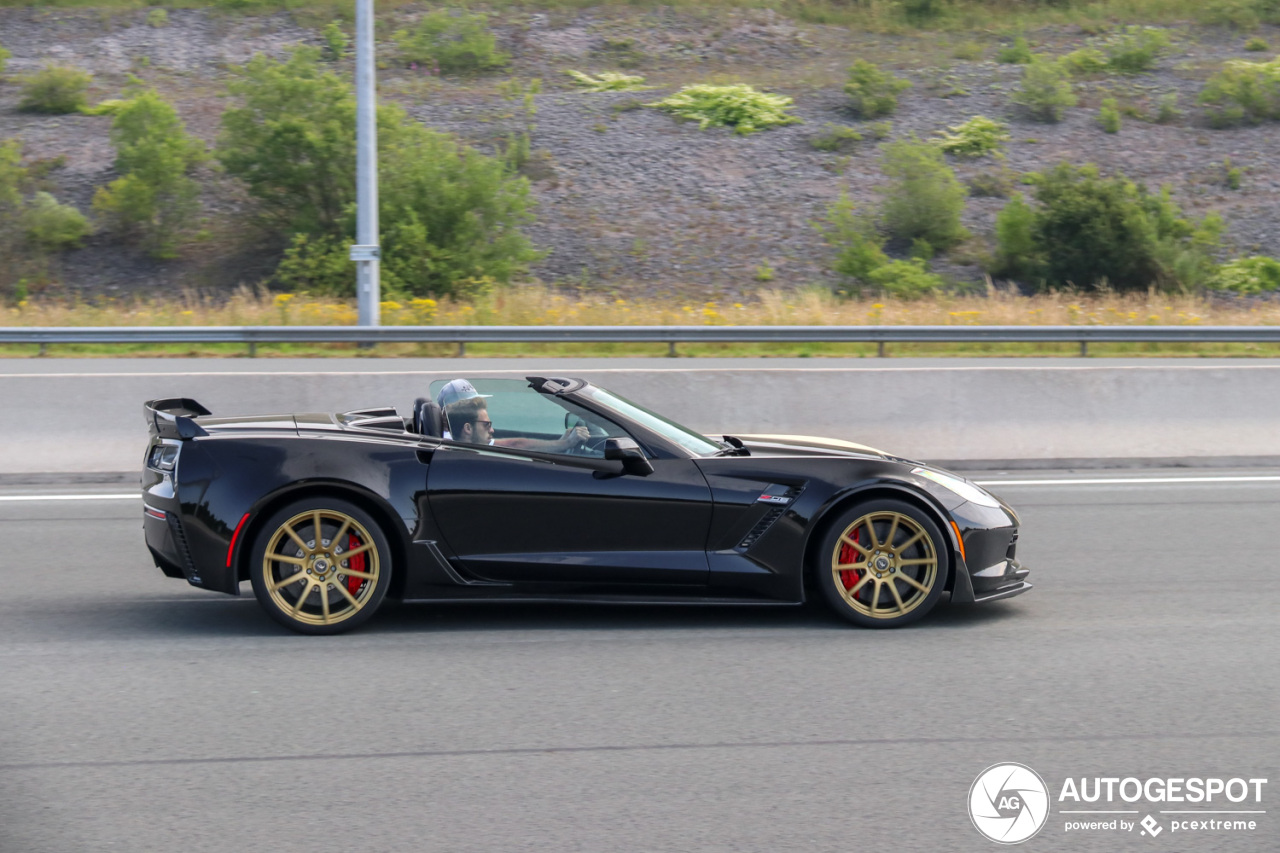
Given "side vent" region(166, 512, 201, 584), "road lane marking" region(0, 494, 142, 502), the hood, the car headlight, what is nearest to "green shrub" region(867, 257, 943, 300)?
"road lane marking" region(0, 494, 142, 502)

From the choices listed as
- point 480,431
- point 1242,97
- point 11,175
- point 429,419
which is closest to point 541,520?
point 480,431

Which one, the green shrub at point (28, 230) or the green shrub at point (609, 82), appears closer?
the green shrub at point (28, 230)

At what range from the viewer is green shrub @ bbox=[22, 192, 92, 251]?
29.5 meters

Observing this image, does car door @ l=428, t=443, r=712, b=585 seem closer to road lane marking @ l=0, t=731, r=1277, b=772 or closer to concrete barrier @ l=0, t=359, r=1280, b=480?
road lane marking @ l=0, t=731, r=1277, b=772

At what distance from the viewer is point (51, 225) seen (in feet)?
97.2

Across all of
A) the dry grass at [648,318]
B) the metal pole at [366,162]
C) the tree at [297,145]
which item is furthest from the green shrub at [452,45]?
the metal pole at [366,162]

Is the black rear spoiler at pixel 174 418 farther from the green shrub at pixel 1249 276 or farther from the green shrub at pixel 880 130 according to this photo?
the green shrub at pixel 880 130

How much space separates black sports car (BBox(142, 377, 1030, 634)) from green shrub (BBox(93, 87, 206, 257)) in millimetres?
25659

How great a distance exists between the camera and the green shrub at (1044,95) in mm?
35500

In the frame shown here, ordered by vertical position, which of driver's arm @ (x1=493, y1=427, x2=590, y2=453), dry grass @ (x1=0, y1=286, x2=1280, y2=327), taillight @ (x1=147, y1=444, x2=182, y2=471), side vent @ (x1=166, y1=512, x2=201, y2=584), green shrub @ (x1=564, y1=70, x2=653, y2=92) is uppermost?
green shrub @ (x1=564, y1=70, x2=653, y2=92)

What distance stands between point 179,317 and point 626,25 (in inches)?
929

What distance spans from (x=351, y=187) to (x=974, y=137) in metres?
16.0

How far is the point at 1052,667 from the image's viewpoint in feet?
18.4

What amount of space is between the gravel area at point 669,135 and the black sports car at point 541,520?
72.6 ft
